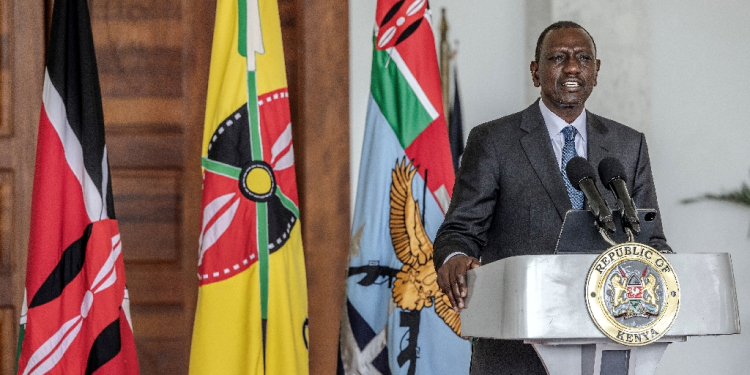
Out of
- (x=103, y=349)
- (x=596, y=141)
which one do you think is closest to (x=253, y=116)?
(x=103, y=349)

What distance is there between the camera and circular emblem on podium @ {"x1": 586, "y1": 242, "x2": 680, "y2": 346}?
4.57ft

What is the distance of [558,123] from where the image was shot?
2094 mm

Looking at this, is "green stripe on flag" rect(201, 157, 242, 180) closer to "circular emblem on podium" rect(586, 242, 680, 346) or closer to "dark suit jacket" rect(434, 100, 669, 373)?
"dark suit jacket" rect(434, 100, 669, 373)

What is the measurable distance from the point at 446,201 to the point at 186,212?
1.35m

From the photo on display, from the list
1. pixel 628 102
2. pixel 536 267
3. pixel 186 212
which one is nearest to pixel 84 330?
pixel 186 212

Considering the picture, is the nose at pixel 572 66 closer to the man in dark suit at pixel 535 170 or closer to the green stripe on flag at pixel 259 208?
the man in dark suit at pixel 535 170

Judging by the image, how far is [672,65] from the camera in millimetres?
3883

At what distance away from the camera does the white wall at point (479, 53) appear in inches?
153

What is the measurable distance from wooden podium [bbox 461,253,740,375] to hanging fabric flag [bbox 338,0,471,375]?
1.55 metres

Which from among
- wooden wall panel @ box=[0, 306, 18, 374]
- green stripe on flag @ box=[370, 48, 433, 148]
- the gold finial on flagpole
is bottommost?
wooden wall panel @ box=[0, 306, 18, 374]

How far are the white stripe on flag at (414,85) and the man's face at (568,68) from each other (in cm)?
115

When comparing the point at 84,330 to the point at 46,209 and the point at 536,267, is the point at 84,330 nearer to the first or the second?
the point at 46,209

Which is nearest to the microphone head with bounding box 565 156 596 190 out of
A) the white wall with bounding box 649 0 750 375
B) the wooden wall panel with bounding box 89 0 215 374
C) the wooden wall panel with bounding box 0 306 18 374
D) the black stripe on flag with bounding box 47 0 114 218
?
the black stripe on flag with bounding box 47 0 114 218

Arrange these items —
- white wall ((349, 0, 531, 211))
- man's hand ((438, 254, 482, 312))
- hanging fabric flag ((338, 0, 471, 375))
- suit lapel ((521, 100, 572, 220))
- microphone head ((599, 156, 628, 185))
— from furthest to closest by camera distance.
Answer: white wall ((349, 0, 531, 211)), hanging fabric flag ((338, 0, 471, 375)), suit lapel ((521, 100, 572, 220)), man's hand ((438, 254, 482, 312)), microphone head ((599, 156, 628, 185))
